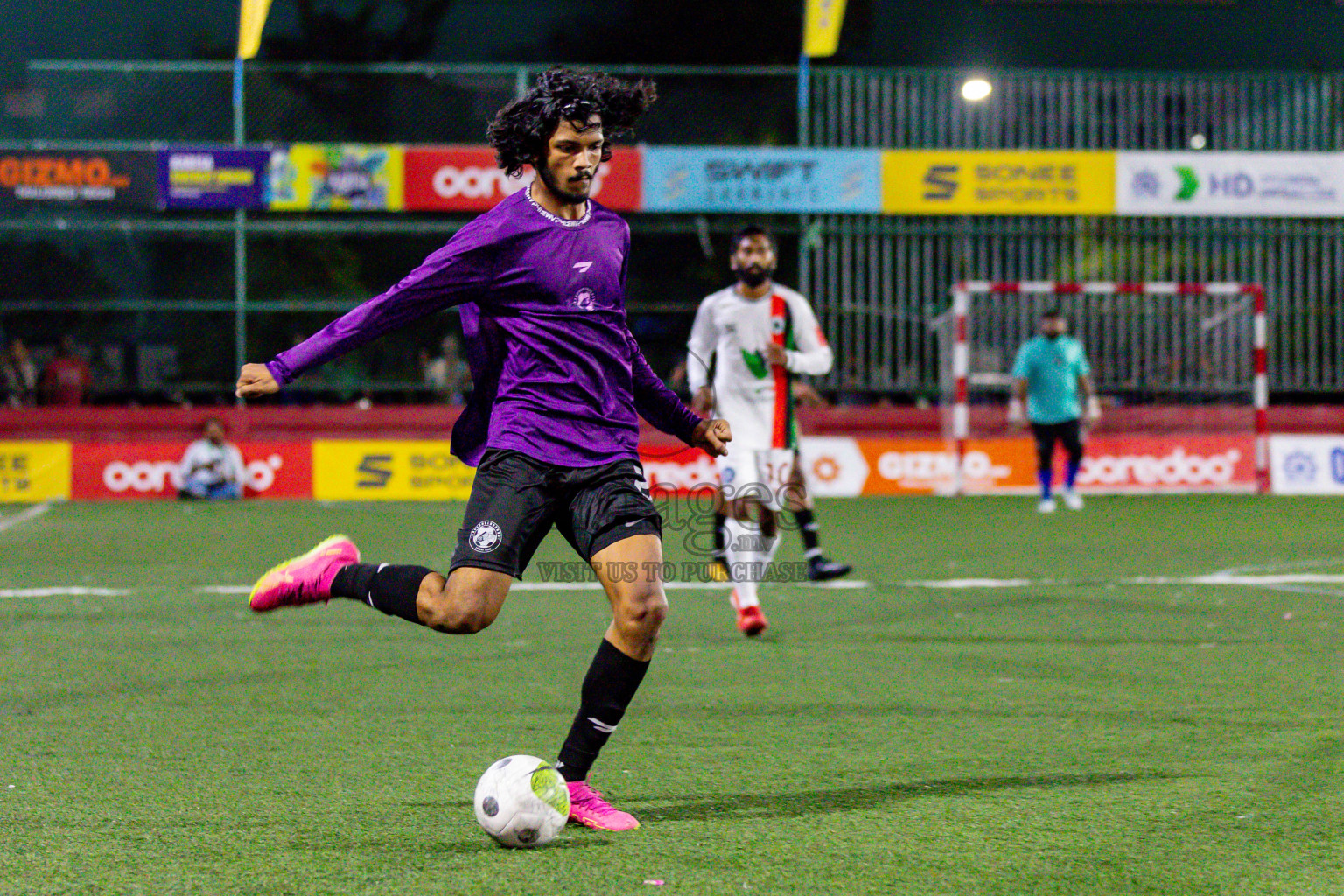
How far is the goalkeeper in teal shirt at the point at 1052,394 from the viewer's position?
53.9ft

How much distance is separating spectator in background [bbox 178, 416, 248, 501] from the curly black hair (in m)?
14.7

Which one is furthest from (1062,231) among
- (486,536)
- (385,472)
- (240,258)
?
(486,536)

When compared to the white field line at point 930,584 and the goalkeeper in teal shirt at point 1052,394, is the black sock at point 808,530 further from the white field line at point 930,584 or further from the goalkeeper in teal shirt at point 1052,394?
the goalkeeper in teal shirt at point 1052,394

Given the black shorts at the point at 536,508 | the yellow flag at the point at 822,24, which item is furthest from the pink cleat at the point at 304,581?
the yellow flag at the point at 822,24

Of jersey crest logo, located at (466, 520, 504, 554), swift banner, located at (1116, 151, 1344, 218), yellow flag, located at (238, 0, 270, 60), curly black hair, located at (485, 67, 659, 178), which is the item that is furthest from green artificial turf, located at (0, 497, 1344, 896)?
swift banner, located at (1116, 151, 1344, 218)

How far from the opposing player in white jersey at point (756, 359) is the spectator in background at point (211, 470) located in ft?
37.3

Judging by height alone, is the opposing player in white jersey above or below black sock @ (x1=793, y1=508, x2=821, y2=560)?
above

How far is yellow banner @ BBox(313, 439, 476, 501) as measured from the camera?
18.8 meters

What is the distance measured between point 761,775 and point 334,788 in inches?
50.8

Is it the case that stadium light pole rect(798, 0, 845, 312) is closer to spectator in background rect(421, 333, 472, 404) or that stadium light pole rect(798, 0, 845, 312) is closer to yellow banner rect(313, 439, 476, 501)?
spectator in background rect(421, 333, 472, 404)

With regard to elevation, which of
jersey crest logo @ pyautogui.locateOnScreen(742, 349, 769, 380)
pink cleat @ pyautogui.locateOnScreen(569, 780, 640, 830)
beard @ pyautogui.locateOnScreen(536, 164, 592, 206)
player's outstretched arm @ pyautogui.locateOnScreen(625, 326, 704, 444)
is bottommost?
pink cleat @ pyautogui.locateOnScreen(569, 780, 640, 830)

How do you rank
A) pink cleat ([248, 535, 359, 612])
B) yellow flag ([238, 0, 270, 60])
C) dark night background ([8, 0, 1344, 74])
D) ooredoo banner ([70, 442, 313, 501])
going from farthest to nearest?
dark night background ([8, 0, 1344, 74]) < ooredoo banner ([70, 442, 313, 501]) < yellow flag ([238, 0, 270, 60]) < pink cleat ([248, 535, 359, 612])

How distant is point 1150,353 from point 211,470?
12550 mm

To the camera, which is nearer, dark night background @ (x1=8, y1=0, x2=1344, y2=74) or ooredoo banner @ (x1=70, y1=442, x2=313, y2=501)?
ooredoo banner @ (x1=70, y1=442, x2=313, y2=501)
